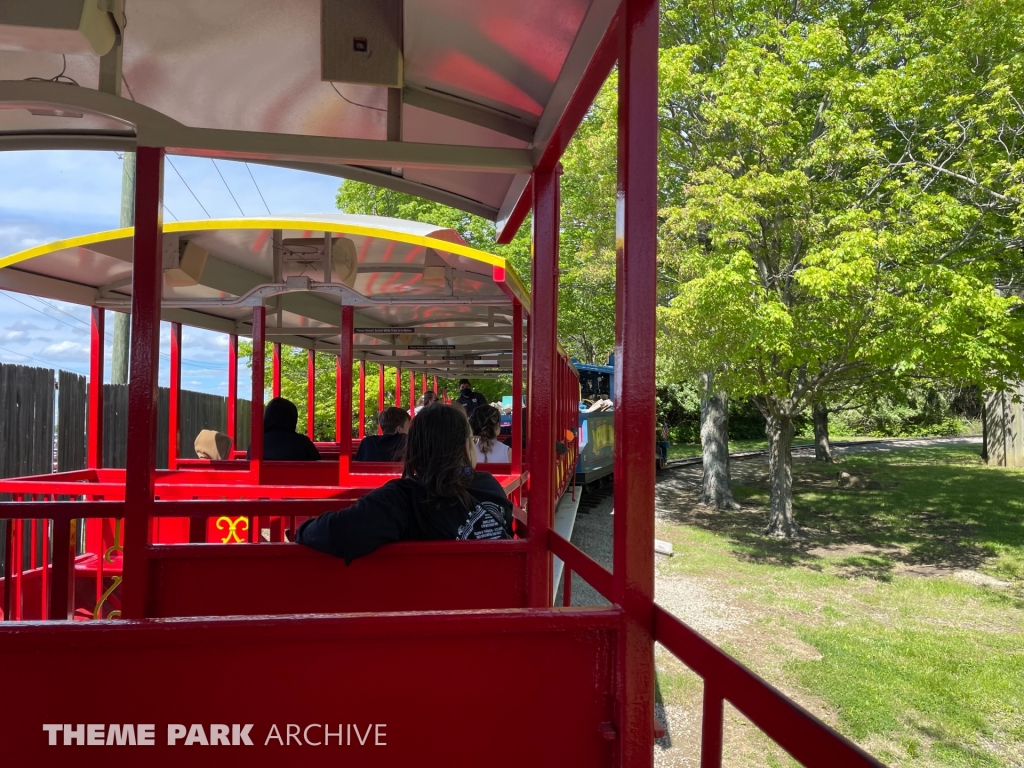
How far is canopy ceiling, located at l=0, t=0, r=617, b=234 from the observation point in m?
2.72

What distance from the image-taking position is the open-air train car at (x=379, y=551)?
1812 mm

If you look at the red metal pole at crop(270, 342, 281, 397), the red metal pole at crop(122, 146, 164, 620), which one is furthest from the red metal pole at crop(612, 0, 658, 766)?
the red metal pole at crop(270, 342, 281, 397)

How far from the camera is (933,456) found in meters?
33.1

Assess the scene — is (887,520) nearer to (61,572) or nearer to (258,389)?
(258,389)

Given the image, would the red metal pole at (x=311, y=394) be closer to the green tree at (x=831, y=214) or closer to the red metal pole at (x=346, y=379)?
the red metal pole at (x=346, y=379)

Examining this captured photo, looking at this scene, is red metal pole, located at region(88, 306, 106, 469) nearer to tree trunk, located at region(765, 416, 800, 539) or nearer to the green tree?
the green tree

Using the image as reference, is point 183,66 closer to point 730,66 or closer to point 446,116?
point 446,116

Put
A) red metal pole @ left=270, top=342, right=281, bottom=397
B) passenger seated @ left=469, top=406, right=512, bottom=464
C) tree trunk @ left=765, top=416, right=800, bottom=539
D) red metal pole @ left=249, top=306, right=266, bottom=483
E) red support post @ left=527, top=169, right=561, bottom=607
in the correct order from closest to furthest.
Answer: red support post @ left=527, top=169, right=561, bottom=607
red metal pole @ left=249, top=306, right=266, bottom=483
passenger seated @ left=469, top=406, right=512, bottom=464
red metal pole @ left=270, top=342, right=281, bottom=397
tree trunk @ left=765, top=416, right=800, bottom=539

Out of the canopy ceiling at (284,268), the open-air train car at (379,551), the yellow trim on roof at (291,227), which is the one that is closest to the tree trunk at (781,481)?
the canopy ceiling at (284,268)

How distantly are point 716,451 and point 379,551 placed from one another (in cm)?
1762

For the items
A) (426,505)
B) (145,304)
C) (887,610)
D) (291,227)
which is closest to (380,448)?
(291,227)

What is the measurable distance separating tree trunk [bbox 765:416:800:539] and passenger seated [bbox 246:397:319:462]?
1086 cm

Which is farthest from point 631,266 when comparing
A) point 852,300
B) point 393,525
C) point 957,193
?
point 957,193

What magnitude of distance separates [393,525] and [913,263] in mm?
12055
